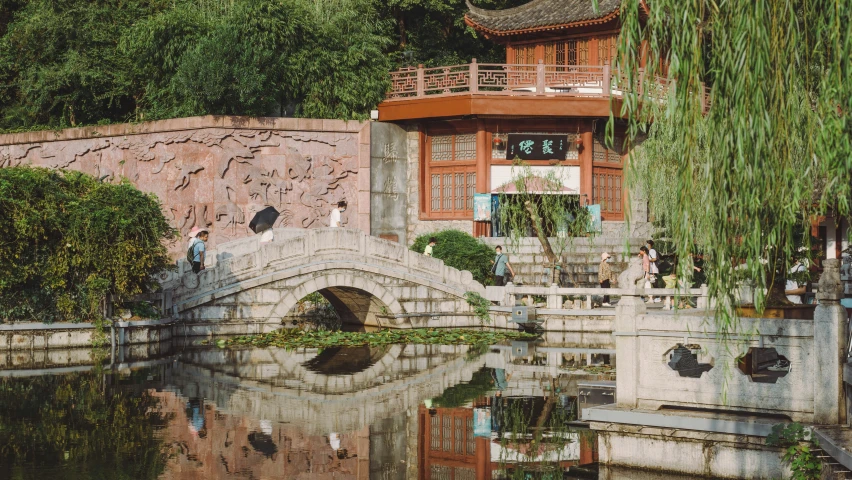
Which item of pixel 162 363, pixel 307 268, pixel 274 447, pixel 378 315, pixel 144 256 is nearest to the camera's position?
pixel 274 447

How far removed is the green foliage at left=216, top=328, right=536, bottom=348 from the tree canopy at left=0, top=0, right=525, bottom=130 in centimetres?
723

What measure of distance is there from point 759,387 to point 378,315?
1319 centimetres

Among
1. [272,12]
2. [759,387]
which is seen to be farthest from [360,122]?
[759,387]

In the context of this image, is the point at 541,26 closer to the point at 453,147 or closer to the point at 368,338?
the point at 453,147

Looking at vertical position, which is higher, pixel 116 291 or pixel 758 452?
pixel 116 291

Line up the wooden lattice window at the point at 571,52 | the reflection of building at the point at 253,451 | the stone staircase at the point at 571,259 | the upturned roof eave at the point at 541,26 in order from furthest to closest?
1. the wooden lattice window at the point at 571,52
2. the upturned roof eave at the point at 541,26
3. the stone staircase at the point at 571,259
4. the reflection of building at the point at 253,451

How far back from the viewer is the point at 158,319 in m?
18.1

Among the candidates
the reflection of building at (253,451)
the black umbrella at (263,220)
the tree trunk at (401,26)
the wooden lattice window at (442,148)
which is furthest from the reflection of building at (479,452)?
the tree trunk at (401,26)

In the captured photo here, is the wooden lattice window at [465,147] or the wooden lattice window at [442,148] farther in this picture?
the wooden lattice window at [442,148]

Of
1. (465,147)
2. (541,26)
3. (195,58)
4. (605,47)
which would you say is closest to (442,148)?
(465,147)

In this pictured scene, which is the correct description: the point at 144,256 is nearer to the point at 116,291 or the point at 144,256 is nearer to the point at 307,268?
the point at 116,291

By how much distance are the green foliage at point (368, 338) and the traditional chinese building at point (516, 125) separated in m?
5.93

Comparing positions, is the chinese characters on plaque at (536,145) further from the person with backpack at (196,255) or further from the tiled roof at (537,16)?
the person with backpack at (196,255)

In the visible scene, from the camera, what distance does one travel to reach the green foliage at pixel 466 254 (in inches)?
915
